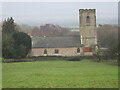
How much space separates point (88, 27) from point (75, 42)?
392cm

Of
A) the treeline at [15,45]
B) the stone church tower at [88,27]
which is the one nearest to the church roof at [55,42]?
the stone church tower at [88,27]

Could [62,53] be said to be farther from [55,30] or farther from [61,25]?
[61,25]

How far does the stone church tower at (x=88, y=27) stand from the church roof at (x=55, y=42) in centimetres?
142

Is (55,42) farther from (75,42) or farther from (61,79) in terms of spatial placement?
(61,79)

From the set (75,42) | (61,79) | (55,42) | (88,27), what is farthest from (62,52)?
(61,79)

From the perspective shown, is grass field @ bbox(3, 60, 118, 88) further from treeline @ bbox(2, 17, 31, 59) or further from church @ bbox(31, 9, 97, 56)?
church @ bbox(31, 9, 97, 56)

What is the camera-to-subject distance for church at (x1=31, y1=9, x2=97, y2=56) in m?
50.7

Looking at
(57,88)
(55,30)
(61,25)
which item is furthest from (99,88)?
(61,25)

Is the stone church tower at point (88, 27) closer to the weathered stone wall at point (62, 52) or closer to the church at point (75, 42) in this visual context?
the church at point (75, 42)

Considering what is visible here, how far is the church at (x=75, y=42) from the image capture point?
5066cm

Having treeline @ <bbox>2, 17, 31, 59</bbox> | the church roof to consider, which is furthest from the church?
treeline @ <bbox>2, 17, 31, 59</bbox>

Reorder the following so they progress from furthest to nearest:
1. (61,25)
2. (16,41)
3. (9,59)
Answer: (61,25) → (16,41) → (9,59)

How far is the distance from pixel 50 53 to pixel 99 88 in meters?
34.4

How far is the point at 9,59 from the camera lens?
42.6m
